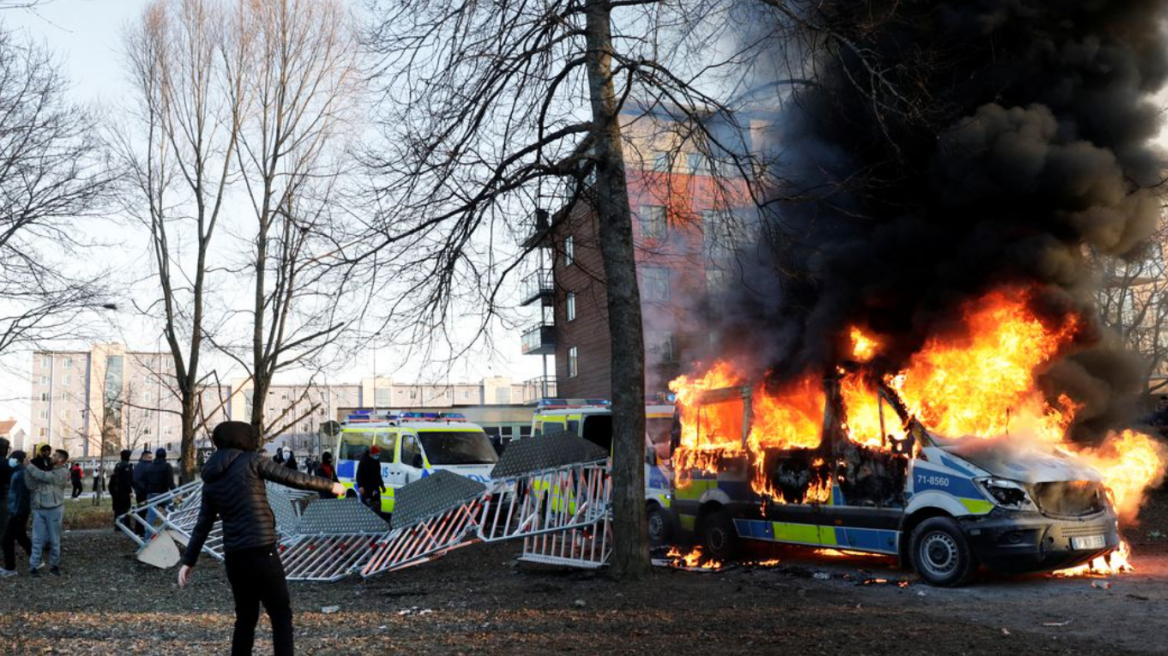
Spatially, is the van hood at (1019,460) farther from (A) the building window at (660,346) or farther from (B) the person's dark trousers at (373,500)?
(A) the building window at (660,346)

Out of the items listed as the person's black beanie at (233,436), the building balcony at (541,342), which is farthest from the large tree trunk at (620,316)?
the building balcony at (541,342)

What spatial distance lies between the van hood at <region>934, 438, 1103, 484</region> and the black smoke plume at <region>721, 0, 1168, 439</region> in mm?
1818

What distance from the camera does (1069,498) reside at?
9.21m

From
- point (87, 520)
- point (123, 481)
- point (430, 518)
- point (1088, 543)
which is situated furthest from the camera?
point (87, 520)

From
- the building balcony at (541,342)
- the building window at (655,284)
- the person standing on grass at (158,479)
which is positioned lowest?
the person standing on grass at (158,479)

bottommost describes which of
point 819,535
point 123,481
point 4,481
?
point 819,535

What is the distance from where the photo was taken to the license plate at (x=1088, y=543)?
356 inches

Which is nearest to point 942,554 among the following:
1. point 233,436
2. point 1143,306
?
point 233,436

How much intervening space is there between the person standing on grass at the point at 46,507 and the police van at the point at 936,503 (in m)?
9.44

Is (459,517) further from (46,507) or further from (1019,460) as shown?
(1019,460)

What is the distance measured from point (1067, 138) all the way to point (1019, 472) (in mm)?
4483

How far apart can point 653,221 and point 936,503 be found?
5244 mm

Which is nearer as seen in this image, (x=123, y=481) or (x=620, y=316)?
(x=620, y=316)

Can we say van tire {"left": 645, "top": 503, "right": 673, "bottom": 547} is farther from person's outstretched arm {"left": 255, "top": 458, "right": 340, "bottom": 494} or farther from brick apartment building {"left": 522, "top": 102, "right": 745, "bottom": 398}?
person's outstretched arm {"left": 255, "top": 458, "right": 340, "bottom": 494}
